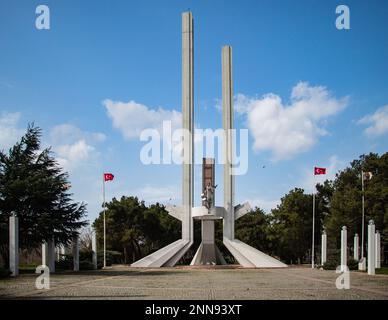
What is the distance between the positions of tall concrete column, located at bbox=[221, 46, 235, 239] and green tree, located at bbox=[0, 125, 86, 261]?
1657 cm

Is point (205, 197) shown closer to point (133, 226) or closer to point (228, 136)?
point (228, 136)

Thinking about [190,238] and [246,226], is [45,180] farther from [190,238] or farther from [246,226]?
[246,226]

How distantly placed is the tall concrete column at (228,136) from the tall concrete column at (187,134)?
276 centimetres

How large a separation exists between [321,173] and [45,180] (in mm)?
20900

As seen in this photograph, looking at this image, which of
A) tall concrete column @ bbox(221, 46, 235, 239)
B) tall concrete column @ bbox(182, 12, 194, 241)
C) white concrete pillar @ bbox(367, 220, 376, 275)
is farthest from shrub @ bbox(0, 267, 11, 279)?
tall concrete column @ bbox(221, 46, 235, 239)

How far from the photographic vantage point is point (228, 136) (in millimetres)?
44562

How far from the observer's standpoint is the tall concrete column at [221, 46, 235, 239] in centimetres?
4388

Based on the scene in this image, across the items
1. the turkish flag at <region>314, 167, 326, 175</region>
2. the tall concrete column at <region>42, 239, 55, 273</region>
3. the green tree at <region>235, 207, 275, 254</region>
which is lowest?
the green tree at <region>235, 207, 275, 254</region>

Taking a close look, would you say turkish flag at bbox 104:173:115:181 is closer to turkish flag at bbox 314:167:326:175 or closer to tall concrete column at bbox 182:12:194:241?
tall concrete column at bbox 182:12:194:241

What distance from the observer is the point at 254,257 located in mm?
40562

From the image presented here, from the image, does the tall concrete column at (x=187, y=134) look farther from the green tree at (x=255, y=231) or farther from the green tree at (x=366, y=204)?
the green tree at (x=255, y=231)

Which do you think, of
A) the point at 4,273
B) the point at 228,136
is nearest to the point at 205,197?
the point at 228,136
